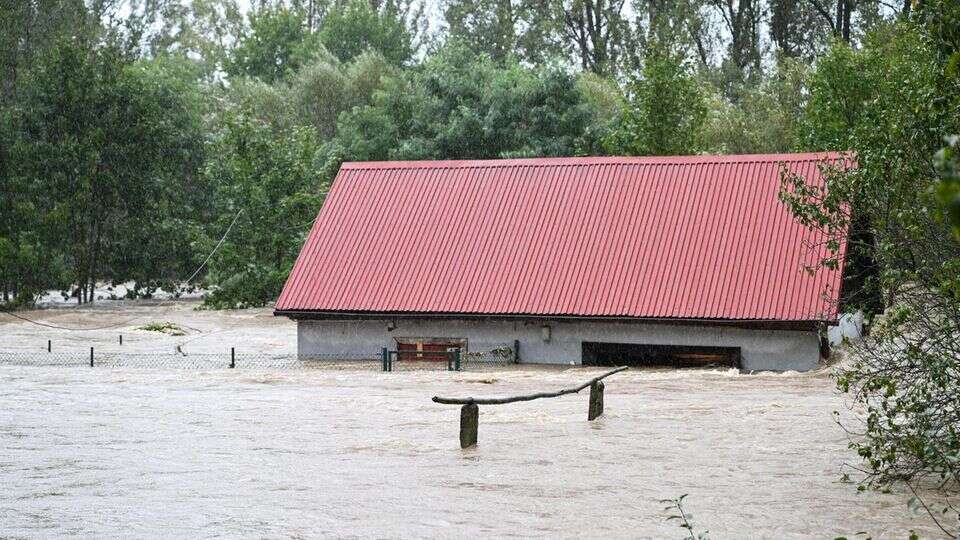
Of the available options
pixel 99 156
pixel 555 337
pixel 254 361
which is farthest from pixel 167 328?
pixel 555 337

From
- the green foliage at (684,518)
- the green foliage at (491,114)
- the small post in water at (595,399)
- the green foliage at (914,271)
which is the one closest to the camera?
the green foliage at (684,518)

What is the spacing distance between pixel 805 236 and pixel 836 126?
11.7 metres

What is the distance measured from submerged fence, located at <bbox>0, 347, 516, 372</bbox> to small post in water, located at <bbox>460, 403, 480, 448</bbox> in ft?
39.2

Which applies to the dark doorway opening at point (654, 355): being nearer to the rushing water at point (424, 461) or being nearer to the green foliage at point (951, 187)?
the rushing water at point (424, 461)

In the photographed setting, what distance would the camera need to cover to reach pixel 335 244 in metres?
35.8

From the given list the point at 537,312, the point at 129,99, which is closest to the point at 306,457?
the point at 537,312

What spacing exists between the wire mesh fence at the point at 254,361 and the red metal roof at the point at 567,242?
1.33 m

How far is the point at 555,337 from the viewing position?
106ft

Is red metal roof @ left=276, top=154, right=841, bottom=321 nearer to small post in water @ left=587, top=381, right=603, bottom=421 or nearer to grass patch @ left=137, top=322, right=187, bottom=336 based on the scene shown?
small post in water @ left=587, top=381, right=603, bottom=421

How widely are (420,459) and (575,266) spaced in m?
16.1

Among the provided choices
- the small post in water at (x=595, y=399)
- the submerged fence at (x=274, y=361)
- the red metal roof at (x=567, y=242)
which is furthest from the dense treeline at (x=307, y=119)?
the small post in water at (x=595, y=399)

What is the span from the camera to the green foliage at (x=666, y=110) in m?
46.6

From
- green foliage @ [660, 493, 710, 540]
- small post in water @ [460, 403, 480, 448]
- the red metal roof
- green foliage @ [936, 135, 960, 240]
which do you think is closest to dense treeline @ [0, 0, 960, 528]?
the red metal roof

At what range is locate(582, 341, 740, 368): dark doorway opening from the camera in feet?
104
